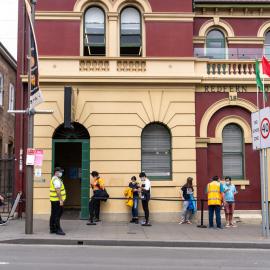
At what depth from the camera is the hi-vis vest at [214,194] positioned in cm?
1617

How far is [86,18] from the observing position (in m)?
18.5

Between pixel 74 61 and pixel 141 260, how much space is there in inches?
376

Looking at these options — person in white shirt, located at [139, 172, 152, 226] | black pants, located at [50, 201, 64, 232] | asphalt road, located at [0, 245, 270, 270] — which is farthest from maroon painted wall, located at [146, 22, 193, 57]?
asphalt road, located at [0, 245, 270, 270]

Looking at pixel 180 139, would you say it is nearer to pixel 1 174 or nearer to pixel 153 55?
pixel 153 55

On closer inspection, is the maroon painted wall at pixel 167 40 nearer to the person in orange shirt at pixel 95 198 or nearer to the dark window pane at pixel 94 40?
the dark window pane at pixel 94 40

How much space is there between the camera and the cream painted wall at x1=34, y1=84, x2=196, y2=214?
1764cm

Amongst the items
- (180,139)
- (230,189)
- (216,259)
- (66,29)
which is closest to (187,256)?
(216,259)

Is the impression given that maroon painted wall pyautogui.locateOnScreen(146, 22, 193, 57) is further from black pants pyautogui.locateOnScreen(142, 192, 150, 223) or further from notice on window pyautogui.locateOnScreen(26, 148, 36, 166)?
notice on window pyautogui.locateOnScreen(26, 148, 36, 166)

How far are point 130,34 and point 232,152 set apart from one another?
592 cm

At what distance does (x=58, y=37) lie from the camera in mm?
18125

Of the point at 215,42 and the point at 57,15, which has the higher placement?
the point at 57,15

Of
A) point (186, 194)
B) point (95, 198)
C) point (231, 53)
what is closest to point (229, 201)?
point (186, 194)

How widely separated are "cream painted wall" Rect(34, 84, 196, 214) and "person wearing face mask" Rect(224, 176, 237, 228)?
1.38 meters

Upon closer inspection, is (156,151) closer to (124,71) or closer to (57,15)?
(124,71)
